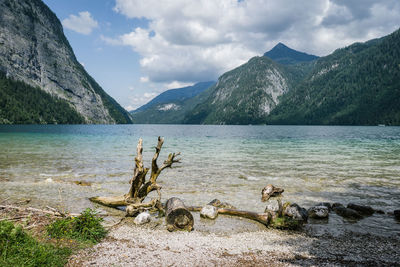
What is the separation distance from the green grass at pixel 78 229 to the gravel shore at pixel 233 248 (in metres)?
0.43

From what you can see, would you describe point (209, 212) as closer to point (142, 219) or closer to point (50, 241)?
point (142, 219)

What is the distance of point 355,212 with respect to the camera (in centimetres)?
1137

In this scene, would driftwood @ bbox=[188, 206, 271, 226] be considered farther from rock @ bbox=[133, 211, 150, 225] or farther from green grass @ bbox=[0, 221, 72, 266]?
green grass @ bbox=[0, 221, 72, 266]

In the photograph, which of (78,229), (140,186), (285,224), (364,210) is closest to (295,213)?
(285,224)

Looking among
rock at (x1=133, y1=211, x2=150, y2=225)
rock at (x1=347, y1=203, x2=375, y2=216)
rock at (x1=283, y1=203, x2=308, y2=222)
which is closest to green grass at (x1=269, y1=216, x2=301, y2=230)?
rock at (x1=283, y1=203, x2=308, y2=222)

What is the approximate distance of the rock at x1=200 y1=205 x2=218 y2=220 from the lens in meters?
11.1

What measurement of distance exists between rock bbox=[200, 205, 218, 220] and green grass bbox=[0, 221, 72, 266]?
18.5 ft

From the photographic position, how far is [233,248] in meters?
7.98

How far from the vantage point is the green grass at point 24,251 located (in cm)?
594

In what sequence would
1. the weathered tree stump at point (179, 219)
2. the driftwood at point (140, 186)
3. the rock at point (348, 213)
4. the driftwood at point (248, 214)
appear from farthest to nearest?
the driftwood at point (140, 186), the rock at point (348, 213), the driftwood at point (248, 214), the weathered tree stump at point (179, 219)

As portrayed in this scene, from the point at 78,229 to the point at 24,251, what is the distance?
2060 mm

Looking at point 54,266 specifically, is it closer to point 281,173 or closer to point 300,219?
point 300,219

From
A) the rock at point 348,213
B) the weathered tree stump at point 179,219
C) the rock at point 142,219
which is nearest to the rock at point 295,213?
the rock at point 348,213

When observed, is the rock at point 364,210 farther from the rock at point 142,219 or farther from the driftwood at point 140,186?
the rock at point 142,219
